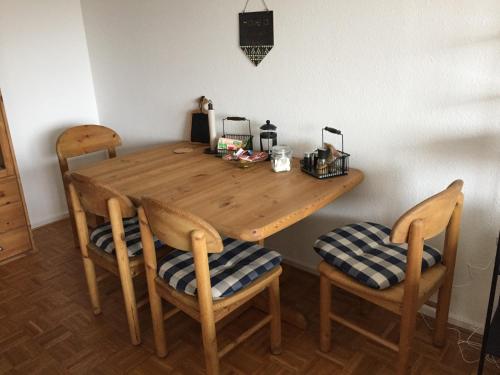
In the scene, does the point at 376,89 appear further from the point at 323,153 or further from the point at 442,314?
the point at 442,314

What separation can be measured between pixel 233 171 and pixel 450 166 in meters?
1.02

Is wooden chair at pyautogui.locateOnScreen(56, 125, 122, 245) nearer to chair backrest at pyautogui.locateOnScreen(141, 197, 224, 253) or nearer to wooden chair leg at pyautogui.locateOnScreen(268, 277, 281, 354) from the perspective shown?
chair backrest at pyautogui.locateOnScreen(141, 197, 224, 253)

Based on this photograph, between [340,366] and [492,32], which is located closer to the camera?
[492,32]

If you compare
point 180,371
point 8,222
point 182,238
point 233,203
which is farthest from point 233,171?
point 8,222

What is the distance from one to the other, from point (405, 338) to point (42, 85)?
3114 millimetres

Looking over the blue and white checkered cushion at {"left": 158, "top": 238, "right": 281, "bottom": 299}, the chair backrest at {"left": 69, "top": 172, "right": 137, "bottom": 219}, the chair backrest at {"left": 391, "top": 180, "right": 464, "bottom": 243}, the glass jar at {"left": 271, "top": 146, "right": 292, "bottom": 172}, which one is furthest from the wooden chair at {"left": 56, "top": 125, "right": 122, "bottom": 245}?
the chair backrest at {"left": 391, "top": 180, "right": 464, "bottom": 243}

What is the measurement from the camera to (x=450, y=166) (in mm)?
1972

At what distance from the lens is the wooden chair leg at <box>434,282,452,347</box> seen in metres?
1.90

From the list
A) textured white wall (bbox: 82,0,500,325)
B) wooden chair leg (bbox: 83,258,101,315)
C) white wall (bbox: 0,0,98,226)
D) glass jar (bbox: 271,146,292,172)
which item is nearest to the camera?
textured white wall (bbox: 82,0,500,325)

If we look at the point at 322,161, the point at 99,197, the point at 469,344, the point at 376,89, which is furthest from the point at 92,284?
the point at 469,344

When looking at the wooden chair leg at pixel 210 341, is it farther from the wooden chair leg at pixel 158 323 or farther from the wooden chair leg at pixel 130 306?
the wooden chair leg at pixel 130 306

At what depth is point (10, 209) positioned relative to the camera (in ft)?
9.70

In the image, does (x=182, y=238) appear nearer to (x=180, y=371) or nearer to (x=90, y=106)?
(x=180, y=371)

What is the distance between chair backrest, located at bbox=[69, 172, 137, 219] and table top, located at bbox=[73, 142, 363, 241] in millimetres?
76
